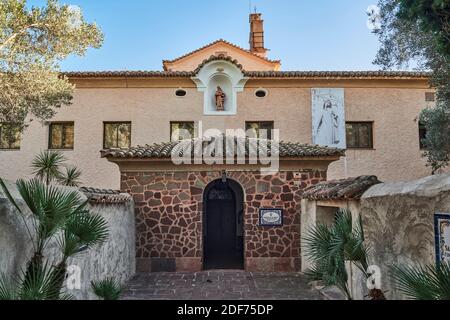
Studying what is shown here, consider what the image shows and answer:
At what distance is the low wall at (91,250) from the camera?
3396 millimetres

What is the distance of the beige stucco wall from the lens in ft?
50.9

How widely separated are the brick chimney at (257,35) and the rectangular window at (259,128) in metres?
8.56

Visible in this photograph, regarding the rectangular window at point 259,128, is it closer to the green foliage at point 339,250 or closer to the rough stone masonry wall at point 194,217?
the rough stone masonry wall at point 194,217

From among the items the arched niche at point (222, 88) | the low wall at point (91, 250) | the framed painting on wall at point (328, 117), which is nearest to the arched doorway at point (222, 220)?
the arched niche at point (222, 88)

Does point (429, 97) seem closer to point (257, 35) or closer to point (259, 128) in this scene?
point (259, 128)

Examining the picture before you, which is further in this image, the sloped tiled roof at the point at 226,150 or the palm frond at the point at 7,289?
the sloped tiled roof at the point at 226,150

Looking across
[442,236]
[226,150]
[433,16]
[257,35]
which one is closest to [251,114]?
[226,150]

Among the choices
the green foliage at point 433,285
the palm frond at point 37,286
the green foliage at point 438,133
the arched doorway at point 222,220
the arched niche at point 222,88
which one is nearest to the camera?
the green foliage at point 433,285

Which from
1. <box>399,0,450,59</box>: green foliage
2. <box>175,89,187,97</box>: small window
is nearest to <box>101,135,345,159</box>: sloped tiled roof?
<box>399,0,450,59</box>: green foliage

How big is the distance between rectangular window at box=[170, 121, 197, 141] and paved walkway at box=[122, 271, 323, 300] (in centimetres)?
730

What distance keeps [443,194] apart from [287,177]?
6.95m

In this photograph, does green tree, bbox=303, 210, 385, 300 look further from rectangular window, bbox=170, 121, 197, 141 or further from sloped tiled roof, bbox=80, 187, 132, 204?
rectangular window, bbox=170, 121, 197, 141

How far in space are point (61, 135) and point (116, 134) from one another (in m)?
2.55

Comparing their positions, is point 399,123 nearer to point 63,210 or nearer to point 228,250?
point 228,250
